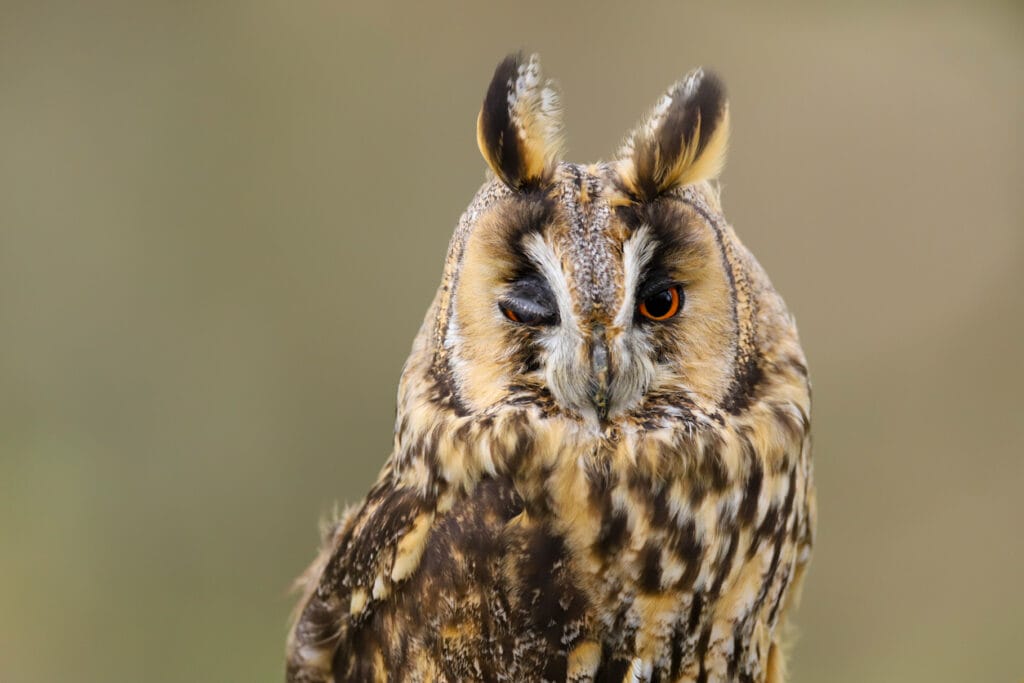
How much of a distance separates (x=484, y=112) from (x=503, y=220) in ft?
0.42

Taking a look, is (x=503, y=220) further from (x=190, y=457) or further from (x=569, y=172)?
(x=190, y=457)

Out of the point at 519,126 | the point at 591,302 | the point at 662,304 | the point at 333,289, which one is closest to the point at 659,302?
the point at 662,304

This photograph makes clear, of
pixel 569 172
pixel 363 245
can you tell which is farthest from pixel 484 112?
pixel 363 245

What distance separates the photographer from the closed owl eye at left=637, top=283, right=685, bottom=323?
1.02m

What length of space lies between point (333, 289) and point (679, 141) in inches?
65.0

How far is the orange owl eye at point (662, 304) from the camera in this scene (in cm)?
102

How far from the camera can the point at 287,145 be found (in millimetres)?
2553

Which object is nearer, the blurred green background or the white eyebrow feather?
the white eyebrow feather

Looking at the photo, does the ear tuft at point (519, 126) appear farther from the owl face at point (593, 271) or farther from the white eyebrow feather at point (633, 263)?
the white eyebrow feather at point (633, 263)

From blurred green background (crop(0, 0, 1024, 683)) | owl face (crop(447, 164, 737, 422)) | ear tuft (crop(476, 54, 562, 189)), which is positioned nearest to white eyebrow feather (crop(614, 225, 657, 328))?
owl face (crop(447, 164, 737, 422))

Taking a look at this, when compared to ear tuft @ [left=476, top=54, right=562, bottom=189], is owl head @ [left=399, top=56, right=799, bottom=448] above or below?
below

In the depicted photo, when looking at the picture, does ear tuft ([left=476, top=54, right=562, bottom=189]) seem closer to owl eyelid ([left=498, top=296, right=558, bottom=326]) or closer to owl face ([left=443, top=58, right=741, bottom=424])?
owl face ([left=443, top=58, right=741, bottom=424])

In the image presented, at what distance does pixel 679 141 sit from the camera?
1060 millimetres

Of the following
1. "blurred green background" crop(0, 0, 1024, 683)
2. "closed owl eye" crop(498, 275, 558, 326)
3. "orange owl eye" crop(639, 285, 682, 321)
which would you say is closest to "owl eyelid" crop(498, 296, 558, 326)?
"closed owl eye" crop(498, 275, 558, 326)
